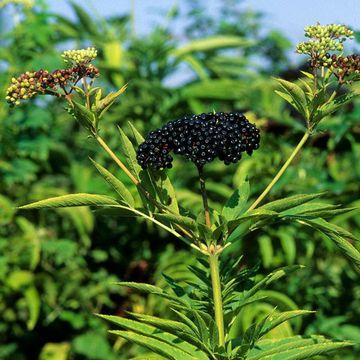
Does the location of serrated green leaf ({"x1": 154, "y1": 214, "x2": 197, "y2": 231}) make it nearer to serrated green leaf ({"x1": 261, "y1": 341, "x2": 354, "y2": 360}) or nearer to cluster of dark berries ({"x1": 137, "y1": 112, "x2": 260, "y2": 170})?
cluster of dark berries ({"x1": 137, "y1": 112, "x2": 260, "y2": 170})

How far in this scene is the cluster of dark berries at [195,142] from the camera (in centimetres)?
137

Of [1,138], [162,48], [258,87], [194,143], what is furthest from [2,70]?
[194,143]

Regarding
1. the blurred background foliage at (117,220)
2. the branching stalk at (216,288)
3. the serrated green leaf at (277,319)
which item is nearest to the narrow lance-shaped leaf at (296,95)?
the branching stalk at (216,288)

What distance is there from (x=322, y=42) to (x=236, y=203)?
34 centimetres

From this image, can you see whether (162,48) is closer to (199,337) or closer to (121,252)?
(121,252)

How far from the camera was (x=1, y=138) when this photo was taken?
3.66 meters

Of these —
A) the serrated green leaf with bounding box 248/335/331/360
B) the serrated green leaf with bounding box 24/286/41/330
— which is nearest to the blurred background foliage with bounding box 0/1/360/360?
the serrated green leaf with bounding box 24/286/41/330

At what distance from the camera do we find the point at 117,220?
4023mm

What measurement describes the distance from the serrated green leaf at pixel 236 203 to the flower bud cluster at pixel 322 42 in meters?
0.28

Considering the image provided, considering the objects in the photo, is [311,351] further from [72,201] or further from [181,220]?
[72,201]

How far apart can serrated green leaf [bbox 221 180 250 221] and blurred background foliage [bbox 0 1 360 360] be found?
1516 mm

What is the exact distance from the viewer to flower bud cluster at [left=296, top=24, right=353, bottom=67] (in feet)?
4.63

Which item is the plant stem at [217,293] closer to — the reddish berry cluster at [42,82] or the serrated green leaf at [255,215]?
the serrated green leaf at [255,215]

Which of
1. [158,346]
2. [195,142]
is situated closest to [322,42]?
[195,142]
